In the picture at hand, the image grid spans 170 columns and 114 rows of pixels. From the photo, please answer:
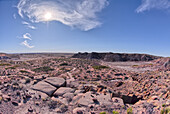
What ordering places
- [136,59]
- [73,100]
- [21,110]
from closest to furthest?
[21,110]
[73,100]
[136,59]

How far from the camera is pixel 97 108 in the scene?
6.68m

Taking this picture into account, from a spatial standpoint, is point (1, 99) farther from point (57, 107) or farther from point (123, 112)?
point (123, 112)

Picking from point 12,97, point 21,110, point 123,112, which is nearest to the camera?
point 123,112

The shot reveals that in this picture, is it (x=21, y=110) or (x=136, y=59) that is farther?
(x=136, y=59)

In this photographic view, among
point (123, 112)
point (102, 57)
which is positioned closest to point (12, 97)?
point (123, 112)

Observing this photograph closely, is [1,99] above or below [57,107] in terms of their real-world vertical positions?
above

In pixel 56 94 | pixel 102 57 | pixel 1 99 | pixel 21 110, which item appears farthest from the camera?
pixel 102 57

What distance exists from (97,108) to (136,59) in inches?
2478

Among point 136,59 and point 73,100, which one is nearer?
point 73,100

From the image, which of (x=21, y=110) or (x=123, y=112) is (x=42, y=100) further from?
(x=123, y=112)

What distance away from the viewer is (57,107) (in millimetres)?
7156

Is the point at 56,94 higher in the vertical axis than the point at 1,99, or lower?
lower

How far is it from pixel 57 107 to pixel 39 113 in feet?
3.92

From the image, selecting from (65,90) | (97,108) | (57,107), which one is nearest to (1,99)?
(57,107)
